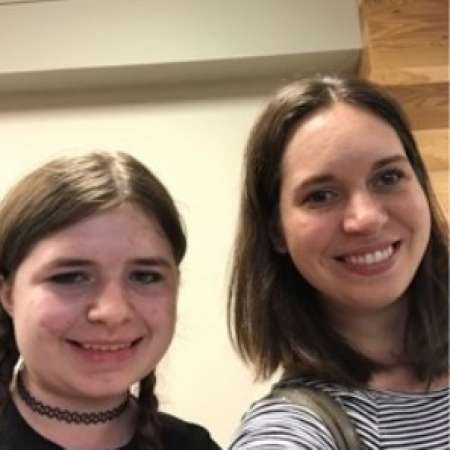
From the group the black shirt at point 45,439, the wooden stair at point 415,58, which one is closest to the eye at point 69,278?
the black shirt at point 45,439

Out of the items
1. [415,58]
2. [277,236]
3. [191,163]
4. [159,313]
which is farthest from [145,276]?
[415,58]

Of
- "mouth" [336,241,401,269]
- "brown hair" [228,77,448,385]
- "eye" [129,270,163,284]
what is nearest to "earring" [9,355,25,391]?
"eye" [129,270,163,284]

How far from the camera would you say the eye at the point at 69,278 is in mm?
941

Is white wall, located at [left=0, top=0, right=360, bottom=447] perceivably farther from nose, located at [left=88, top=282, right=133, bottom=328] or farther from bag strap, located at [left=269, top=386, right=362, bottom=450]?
bag strap, located at [left=269, top=386, right=362, bottom=450]

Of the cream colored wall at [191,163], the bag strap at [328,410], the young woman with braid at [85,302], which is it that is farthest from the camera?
the cream colored wall at [191,163]

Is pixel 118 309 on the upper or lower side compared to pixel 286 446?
upper

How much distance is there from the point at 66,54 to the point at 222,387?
1335 millimetres

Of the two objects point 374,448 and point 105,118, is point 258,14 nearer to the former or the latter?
point 105,118

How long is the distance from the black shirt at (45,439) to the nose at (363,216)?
1.62 feet

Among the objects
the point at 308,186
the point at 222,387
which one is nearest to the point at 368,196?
the point at 308,186

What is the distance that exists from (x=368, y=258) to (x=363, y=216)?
0.07 metres

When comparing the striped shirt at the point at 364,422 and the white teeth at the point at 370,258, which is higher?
the white teeth at the point at 370,258

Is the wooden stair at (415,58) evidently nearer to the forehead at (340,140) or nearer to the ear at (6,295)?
the forehead at (340,140)

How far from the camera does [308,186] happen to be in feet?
2.86
